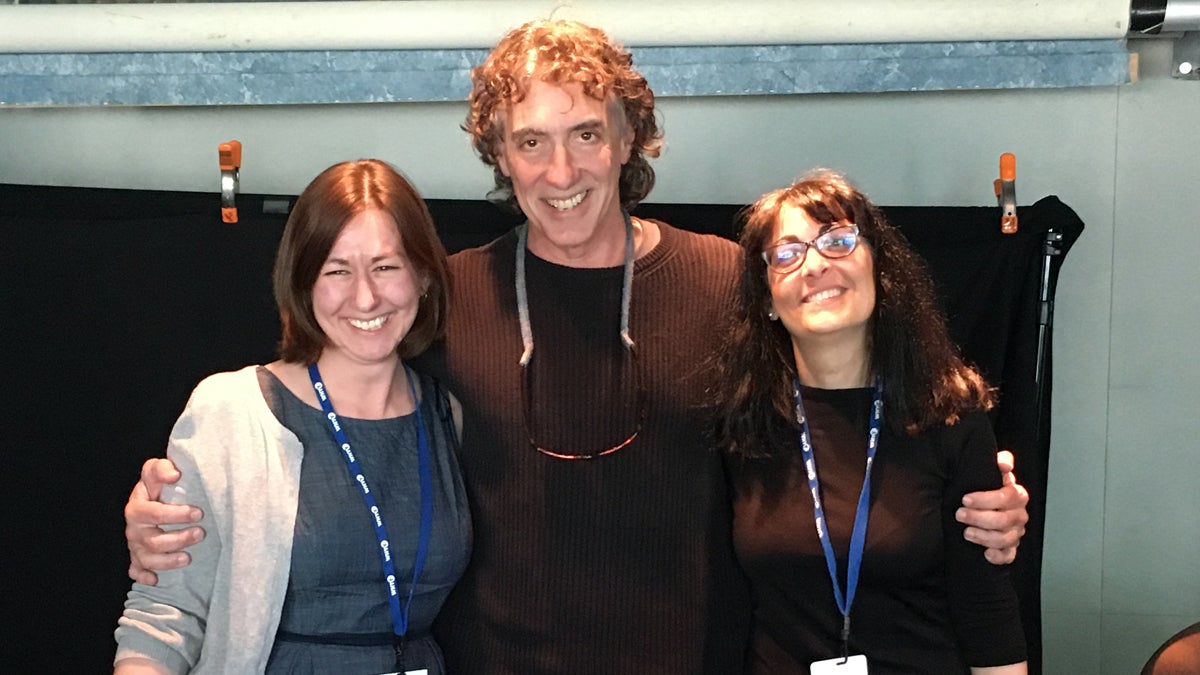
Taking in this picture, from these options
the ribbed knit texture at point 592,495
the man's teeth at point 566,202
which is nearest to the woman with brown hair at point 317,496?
the ribbed knit texture at point 592,495

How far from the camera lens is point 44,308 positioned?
Answer: 111 inches

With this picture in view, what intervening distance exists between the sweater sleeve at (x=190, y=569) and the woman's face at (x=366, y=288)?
24 cm

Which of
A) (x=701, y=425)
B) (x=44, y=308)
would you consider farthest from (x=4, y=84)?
(x=701, y=425)

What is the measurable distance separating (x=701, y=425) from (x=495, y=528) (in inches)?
16.7

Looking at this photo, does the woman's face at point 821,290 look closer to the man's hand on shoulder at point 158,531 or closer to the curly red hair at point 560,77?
the curly red hair at point 560,77

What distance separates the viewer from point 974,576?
81.0 inches

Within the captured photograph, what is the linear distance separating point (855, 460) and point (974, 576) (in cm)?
28

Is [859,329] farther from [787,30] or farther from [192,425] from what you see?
[192,425]

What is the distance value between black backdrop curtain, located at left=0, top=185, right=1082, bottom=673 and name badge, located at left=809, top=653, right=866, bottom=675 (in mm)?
856

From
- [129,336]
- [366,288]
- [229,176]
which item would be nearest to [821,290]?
[366,288]

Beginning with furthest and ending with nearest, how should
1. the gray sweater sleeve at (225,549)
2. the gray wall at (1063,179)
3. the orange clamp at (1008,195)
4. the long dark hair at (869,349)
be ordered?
the gray wall at (1063,179) < the orange clamp at (1008,195) < the long dark hair at (869,349) < the gray sweater sleeve at (225,549)

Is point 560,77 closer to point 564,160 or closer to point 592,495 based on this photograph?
point 564,160

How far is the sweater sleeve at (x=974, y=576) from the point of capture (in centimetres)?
206

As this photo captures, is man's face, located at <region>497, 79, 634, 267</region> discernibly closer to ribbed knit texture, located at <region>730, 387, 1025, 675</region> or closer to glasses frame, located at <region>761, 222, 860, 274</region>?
glasses frame, located at <region>761, 222, 860, 274</region>
